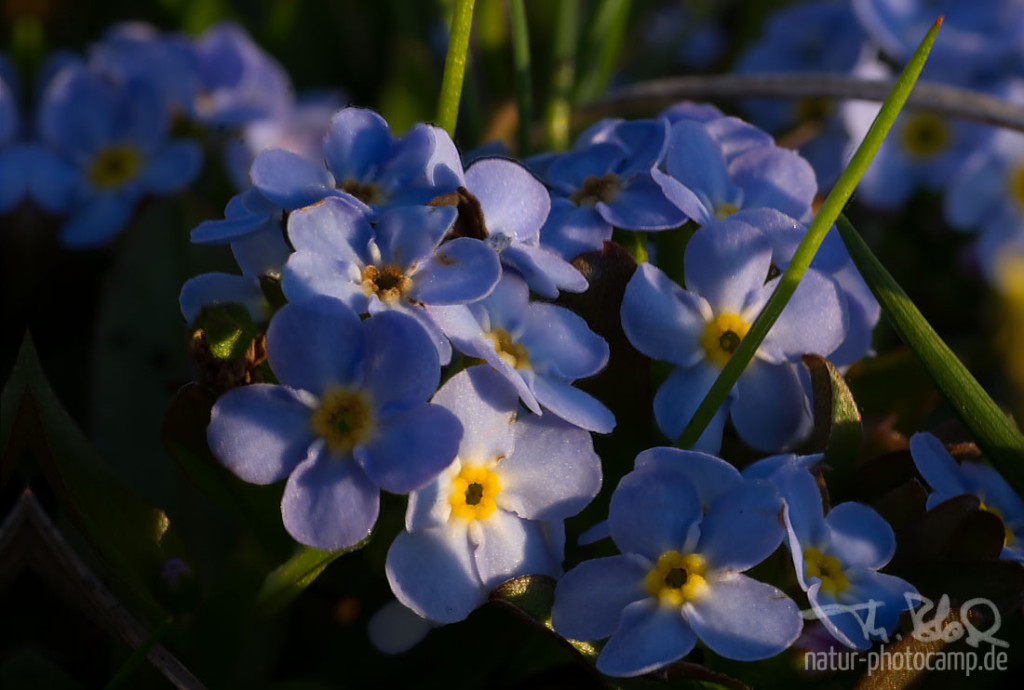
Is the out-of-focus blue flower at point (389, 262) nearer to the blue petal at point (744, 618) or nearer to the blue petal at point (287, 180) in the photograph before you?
the blue petal at point (287, 180)

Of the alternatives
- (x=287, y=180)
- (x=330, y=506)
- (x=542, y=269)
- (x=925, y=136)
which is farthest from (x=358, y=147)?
(x=925, y=136)

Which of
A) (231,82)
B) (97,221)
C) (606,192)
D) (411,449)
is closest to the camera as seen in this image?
(411,449)

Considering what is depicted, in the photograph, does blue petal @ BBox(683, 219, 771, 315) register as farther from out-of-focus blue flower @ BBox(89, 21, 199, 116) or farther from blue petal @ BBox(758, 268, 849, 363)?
out-of-focus blue flower @ BBox(89, 21, 199, 116)

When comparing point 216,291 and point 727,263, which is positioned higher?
point 727,263

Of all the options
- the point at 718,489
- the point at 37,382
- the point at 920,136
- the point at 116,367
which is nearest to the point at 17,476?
the point at 116,367

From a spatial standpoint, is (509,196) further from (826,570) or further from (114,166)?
(114,166)

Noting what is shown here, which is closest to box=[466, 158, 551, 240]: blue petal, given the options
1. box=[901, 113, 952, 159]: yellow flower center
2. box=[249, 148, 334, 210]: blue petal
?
box=[249, 148, 334, 210]: blue petal

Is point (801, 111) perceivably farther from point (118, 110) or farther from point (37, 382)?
point (37, 382)
